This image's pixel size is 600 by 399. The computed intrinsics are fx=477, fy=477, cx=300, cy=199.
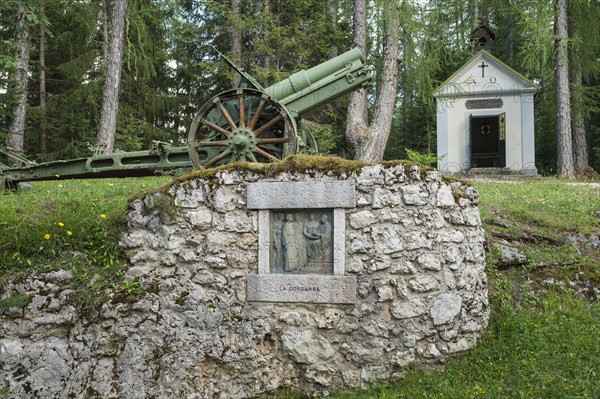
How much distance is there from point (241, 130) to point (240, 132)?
0.03 m

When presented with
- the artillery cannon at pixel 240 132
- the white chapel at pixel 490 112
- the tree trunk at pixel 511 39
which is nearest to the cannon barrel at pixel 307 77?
the artillery cannon at pixel 240 132

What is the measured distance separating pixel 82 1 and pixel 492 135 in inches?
636

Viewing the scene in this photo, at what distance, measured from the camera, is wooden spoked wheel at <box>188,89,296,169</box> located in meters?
6.23

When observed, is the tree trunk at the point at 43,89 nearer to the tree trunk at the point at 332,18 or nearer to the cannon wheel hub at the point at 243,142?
the tree trunk at the point at 332,18

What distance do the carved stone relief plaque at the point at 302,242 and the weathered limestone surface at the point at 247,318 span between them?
0.65 feet

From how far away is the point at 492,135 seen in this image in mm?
20297

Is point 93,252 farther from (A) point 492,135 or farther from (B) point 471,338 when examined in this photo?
(A) point 492,135

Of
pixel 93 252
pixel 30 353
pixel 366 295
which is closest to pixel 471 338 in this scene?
pixel 366 295

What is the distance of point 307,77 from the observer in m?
6.90

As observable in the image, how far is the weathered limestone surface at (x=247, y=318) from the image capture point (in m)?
4.46

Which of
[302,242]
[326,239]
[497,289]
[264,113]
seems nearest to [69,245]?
[302,242]

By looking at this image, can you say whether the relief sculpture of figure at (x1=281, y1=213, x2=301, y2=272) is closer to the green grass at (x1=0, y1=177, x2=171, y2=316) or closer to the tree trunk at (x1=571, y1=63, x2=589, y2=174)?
the green grass at (x1=0, y1=177, x2=171, y2=316)

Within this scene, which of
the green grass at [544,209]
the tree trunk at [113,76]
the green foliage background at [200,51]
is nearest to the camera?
the green grass at [544,209]

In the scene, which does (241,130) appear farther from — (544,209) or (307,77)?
(544,209)
